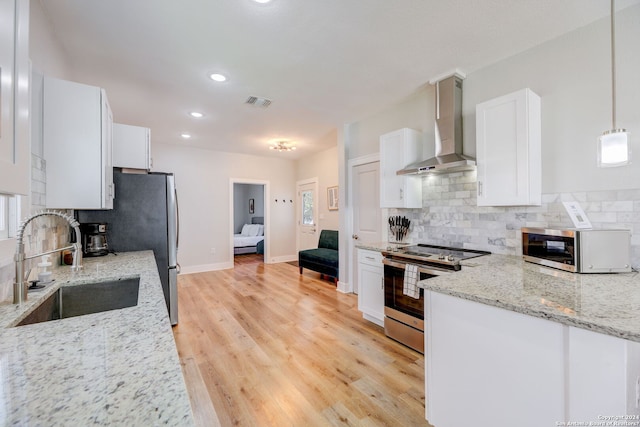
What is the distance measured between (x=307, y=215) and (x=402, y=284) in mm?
4340

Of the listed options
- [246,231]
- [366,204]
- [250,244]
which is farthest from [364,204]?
[246,231]

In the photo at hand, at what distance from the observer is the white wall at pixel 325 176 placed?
5.79 meters

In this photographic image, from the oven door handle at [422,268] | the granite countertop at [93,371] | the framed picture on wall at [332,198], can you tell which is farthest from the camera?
the framed picture on wall at [332,198]

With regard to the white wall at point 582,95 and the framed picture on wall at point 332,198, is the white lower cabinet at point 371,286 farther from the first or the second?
the framed picture on wall at point 332,198

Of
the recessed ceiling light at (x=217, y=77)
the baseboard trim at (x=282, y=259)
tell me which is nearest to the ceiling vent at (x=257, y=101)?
the recessed ceiling light at (x=217, y=77)

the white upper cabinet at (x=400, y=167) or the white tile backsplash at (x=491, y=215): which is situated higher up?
the white upper cabinet at (x=400, y=167)

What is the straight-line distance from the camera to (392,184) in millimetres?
3176

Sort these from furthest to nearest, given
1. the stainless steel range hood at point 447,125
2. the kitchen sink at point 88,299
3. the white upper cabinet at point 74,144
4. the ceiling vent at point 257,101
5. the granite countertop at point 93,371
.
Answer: the ceiling vent at point 257,101 < the stainless steel range hood at point 447,125 < the white upper cabinet at point 74,144 < the kitchen sink at point 88,299 < the granite countertop at point 93,371

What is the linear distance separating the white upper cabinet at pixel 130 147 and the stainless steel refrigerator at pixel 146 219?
0.11 meters

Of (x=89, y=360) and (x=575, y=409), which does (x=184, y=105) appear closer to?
(x=89, y=360)

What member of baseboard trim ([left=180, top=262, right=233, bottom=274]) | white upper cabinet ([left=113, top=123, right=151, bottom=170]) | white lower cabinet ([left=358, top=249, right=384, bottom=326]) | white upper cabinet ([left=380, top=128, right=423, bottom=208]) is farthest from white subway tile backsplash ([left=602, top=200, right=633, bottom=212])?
baseboard trim ([left=180, top=262, right=233, bottom=274])

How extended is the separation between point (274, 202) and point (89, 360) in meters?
6.06

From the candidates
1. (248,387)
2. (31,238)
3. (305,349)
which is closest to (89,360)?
(31,238)

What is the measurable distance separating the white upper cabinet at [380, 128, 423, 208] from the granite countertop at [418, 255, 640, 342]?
136 centimetres
